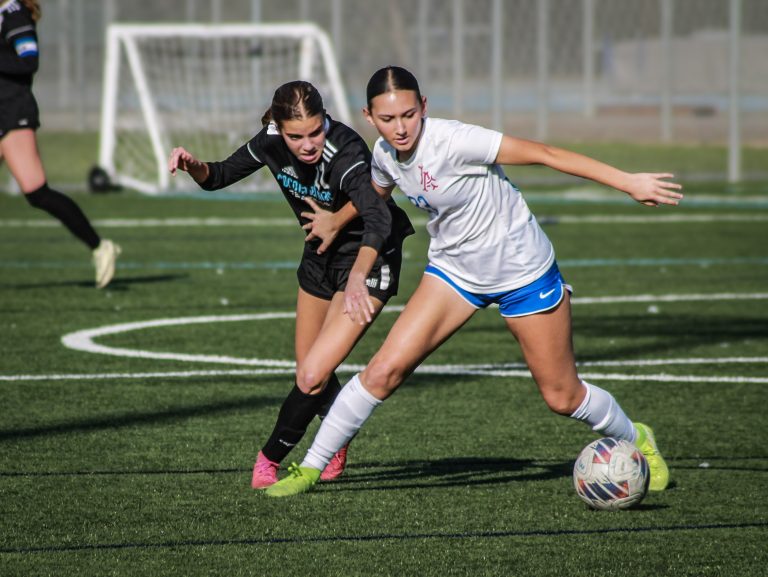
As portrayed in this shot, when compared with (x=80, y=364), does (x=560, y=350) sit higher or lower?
higher

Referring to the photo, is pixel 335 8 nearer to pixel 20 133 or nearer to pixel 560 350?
pixel 20 133

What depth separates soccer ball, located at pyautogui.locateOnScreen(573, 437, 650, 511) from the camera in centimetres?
566

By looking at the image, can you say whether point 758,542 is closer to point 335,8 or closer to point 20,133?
point 20,133

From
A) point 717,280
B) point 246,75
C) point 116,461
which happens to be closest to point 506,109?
point 246,75

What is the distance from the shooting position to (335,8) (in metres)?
29.3

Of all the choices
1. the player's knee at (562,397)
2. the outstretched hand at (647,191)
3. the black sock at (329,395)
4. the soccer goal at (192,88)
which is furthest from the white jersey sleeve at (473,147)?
the soccer goal at (192,88)

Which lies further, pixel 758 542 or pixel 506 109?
pixel 506 109

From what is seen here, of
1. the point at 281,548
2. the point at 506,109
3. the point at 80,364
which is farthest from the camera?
the point at 506,109

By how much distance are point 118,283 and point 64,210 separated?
4.48ft

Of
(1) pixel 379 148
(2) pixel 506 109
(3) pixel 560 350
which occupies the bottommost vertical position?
(2) pixel 506 109

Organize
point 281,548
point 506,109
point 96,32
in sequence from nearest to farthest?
point 281,548 → point 96,32 → point 506,109

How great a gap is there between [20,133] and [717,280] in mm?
6281

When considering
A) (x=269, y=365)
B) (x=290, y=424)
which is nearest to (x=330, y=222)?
(x=290, y=424)

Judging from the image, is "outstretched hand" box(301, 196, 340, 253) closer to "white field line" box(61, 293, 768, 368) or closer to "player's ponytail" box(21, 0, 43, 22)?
"white field line" box(61, 293, 768, 368)
